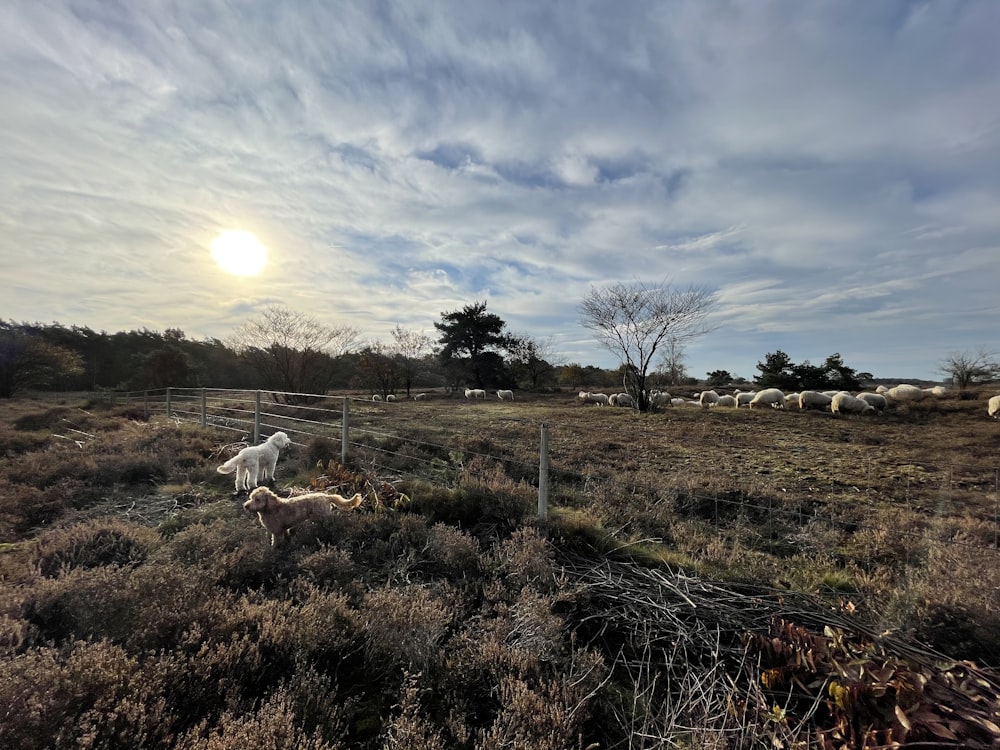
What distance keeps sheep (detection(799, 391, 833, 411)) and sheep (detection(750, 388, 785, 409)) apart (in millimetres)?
1032

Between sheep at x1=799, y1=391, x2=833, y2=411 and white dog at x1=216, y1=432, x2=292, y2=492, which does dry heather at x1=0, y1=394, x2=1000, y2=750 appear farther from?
sheep at x1=799, y1=391, x2=833, y2=411

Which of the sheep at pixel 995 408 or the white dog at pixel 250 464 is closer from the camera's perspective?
the white dog at pixel 250 464

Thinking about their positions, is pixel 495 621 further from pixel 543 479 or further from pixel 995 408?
pixel 995 408

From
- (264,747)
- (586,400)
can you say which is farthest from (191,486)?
(586,400)

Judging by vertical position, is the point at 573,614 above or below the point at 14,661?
below

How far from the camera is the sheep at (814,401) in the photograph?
20.7 m

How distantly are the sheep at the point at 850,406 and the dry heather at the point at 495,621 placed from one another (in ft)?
51.6

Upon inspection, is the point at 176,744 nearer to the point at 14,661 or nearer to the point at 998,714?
the point at 14,661

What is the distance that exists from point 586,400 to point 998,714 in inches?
1000

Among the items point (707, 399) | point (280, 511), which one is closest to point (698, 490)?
point (280, 511)

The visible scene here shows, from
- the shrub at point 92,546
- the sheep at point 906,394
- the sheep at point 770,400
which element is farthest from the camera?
the sheep at point 770,400

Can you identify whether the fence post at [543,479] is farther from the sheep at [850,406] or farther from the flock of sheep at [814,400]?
the sheep at [850,406]

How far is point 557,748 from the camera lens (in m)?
1.79

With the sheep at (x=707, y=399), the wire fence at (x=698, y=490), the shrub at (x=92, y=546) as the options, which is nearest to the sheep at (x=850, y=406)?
the sheep at (x=707, y=399)
